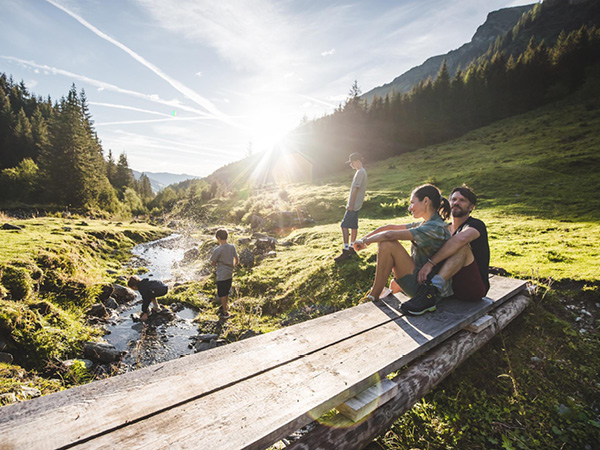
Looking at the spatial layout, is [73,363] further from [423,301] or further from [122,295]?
[423,301]

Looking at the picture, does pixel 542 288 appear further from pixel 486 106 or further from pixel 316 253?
pixel 486 106

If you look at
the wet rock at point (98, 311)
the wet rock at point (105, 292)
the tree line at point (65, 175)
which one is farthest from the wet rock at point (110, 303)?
the tree line at point (65, 175)

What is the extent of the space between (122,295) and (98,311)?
1.61 m

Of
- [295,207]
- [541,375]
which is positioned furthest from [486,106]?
[541,375]

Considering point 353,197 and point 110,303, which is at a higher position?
point 353,197

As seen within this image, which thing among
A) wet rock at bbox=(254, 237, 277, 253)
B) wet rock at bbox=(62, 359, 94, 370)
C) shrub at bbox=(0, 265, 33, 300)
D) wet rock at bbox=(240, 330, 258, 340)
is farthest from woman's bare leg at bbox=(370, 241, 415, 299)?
wet rock at bbox=(254, 237, 277, 253)

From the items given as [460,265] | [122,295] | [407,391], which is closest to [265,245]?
[122,295]

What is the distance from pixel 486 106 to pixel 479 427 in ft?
229

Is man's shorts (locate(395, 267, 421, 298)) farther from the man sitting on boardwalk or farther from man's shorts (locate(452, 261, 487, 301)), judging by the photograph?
man's shorts (locate(452, 261, 487, 301))

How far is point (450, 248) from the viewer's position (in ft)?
13.1

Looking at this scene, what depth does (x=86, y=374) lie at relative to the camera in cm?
545

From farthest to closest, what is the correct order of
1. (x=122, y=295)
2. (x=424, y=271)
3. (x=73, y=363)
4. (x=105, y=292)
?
(x=122, y=295)
(x=105, y=292)
(x=73, y=363)
(x=424, y=271)

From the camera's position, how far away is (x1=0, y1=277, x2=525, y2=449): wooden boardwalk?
1.81 metres

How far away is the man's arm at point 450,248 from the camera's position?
13.0 feet
